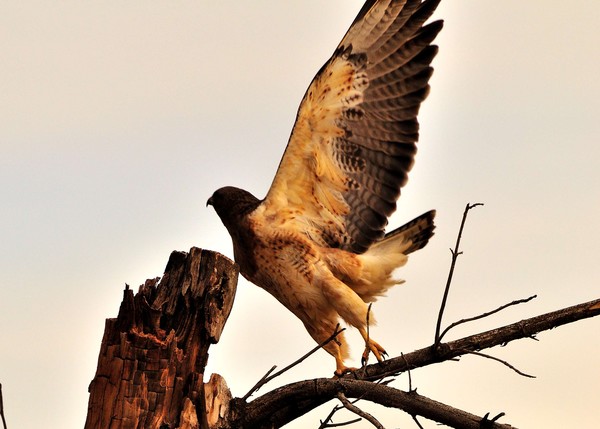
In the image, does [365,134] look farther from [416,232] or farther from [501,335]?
[501,335]

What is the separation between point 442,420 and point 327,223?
8.35ft

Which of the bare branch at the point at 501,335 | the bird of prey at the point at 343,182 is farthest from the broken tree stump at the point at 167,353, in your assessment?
the bird of prey at the point at 343,182

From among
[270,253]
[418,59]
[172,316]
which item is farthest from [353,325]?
[418,59]

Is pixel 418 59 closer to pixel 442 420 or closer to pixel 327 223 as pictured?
pixel 327 223

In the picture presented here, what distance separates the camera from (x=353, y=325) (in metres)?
6.48

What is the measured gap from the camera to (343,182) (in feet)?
23.1

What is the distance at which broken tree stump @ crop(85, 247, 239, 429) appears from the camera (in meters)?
5.04

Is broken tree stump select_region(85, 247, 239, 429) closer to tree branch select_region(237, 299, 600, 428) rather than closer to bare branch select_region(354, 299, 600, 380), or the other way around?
tree branch select_region(237, 299, 600, 428)

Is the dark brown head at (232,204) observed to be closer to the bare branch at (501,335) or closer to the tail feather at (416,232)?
the tail feather at (416,232)

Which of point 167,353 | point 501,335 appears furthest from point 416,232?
point 167,353

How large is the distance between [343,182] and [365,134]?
16.1 inches

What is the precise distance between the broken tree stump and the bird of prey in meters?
1.35

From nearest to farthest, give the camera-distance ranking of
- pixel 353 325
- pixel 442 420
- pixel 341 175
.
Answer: pixel 442 420 → pixel 353 325 → pixel 341 175

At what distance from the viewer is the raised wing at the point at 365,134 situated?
22.6 feet
